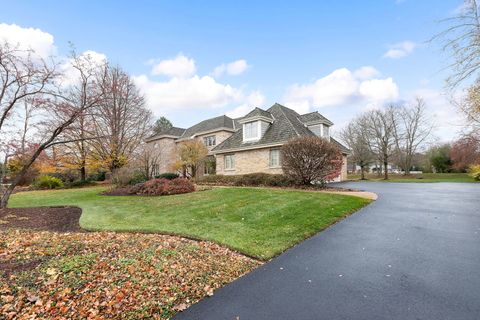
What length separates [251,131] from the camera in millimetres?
21578

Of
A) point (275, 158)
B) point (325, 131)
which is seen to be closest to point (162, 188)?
point (275, 158)

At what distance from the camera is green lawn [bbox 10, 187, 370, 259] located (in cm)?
584

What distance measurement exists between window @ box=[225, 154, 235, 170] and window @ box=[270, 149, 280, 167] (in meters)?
4.53

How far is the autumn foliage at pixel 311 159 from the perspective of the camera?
523 inches

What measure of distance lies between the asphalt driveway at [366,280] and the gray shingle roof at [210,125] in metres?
25.0

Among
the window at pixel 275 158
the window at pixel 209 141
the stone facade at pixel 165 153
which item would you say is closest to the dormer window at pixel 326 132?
the window at pixel 275 158

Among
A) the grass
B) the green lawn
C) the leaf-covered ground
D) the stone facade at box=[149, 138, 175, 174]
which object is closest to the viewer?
the leaf-covered ground

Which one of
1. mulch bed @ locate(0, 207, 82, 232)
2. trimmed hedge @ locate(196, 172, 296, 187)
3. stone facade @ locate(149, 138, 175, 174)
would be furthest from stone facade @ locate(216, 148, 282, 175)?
mulch bed @ locate(0, 207, 82, 232)

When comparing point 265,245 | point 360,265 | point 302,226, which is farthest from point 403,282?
point 302,226

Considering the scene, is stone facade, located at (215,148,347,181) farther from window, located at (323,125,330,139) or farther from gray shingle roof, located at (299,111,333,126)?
gray shingle roof, located at (299,111,333,126)

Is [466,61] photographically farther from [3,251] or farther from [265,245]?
[3,251]

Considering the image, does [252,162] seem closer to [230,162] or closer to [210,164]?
[230,162]

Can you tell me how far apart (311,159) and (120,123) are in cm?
1878

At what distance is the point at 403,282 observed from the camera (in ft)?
11.9
